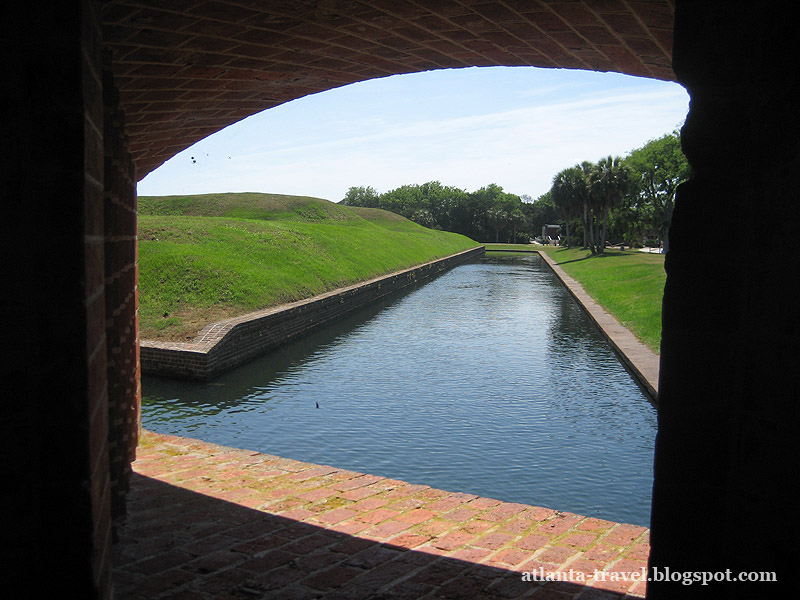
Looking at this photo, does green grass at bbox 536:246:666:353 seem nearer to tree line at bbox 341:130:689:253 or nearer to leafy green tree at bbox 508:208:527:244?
tree line at bbox 341:130:689:253

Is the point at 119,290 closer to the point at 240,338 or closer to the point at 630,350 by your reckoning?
the point at 240,338

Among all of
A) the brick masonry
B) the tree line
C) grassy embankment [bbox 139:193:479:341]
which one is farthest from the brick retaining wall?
the tree line

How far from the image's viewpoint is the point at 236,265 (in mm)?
20578

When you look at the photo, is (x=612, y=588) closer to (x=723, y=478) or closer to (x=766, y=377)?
(x=723, y=478)

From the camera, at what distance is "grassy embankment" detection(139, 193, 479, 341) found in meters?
16.5

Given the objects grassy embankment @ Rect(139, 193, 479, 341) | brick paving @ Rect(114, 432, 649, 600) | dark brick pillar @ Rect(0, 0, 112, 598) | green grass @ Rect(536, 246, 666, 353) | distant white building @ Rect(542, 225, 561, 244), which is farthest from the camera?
distant white building @ Rect(542, 225, 561, 244)

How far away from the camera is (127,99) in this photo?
436 centimetres

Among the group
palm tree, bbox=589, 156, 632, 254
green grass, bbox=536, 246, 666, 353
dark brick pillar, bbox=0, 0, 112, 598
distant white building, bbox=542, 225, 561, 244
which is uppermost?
palm tree, bbox=589, 156, 632, 254

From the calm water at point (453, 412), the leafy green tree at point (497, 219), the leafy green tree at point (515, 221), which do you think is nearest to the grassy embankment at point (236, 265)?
the calm water at point (453, 412)

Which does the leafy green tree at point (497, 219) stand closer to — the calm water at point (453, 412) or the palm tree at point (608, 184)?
the palm tree at point (608, 184)

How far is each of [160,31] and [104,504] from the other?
225 cm

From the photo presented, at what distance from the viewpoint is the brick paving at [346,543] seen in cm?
364

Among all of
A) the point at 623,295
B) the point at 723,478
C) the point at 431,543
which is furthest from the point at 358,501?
the point at 623,295

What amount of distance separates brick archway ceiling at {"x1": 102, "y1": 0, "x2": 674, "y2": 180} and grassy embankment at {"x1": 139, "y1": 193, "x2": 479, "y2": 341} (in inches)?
406
